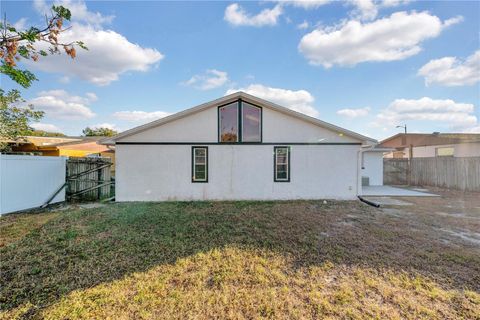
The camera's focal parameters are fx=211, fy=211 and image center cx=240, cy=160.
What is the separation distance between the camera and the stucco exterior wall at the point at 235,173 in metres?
8.81

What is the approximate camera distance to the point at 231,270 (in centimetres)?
339

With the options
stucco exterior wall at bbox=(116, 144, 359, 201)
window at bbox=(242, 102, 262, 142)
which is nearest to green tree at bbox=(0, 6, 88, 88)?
stucco exterior wall at bbox=(116, 144, 359, 201)

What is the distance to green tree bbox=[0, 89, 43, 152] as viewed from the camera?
10.0 m

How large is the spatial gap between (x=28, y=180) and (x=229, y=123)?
7306 mm

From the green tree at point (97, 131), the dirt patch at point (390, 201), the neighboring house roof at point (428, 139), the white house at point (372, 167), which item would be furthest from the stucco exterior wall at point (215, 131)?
the green tree at point (97, 131)

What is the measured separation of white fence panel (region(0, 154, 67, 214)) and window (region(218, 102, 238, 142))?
650 cm

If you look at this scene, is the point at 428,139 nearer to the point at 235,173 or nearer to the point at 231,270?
the point at 235,173

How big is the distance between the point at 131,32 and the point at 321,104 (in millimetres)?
10647

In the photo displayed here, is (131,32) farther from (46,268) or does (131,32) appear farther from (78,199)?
(46,268)

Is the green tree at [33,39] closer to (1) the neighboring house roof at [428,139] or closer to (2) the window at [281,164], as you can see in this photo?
(2) the window at [281,164]

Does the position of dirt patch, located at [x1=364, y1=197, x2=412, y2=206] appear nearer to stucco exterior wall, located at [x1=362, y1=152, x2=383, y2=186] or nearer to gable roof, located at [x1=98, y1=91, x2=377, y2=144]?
gable roof, located at [x1=98, y1=91, x2=377, y2=144]

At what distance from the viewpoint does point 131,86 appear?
38.2ft

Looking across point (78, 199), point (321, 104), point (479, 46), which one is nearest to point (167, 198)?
point (78, 199)

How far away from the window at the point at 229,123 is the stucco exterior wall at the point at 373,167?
9975 mm
